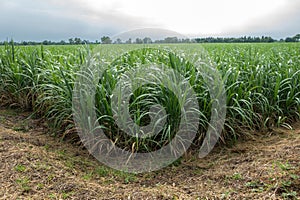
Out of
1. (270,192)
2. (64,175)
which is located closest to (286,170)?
(270,192)

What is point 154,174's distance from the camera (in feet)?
7.13

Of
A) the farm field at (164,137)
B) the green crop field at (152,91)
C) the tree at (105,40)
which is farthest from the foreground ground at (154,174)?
the tree at (105,40)

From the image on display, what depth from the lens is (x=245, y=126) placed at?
2730 millimetres

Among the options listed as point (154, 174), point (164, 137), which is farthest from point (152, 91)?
point (154, 174)

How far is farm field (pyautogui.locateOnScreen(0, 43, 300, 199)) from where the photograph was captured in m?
1.88

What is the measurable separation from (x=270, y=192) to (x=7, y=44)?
3.76m

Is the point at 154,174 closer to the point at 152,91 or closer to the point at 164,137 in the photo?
the point at 164,137

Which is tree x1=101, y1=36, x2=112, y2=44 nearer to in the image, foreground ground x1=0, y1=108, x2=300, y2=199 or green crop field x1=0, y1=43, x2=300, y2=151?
green crop field x1=0, y1=43, x2=300, y2=151

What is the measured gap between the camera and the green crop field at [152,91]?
8.13 ft

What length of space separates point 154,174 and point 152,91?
0.69m

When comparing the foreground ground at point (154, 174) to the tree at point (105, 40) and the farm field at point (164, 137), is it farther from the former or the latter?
the tree at point (105, 40)

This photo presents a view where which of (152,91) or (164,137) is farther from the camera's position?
(152,91)

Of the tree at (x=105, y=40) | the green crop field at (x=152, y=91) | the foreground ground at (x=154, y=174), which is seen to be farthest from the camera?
the tree at (x=105, y=40)

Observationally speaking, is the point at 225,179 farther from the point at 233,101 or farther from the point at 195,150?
the point at 233,101
